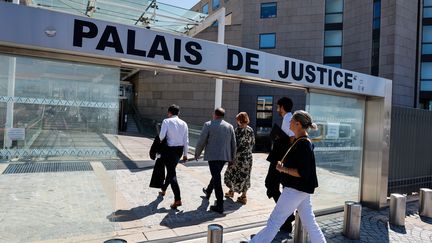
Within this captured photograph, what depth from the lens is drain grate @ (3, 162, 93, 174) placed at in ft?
10.6

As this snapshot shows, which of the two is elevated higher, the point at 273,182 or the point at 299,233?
the point at 273,182

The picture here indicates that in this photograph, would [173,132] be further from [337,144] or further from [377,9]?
[377,9]

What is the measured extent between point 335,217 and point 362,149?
1586 mm

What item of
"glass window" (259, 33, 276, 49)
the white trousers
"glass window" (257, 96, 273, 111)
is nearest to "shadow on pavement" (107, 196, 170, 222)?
the white trousers

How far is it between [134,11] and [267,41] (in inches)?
625

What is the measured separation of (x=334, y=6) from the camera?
87.0 feet

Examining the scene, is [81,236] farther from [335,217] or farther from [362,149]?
[362,149]

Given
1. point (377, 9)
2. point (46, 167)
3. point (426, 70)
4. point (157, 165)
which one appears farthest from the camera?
point (426, 70)

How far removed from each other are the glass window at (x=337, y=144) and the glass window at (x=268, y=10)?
21.9 m

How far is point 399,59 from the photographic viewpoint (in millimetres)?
23500

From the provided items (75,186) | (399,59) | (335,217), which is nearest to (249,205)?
(335,217)

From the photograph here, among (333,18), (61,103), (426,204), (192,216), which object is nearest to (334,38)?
(333,18)

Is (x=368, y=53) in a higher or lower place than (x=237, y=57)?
higher

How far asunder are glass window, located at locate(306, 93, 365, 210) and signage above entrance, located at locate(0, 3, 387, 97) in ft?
2.04
